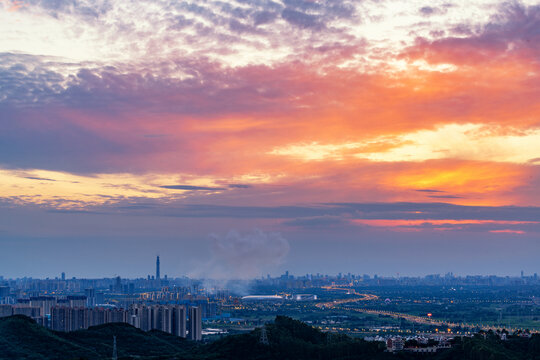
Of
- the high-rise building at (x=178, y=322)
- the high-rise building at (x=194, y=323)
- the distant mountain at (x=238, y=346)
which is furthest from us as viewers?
the high-rise building at (x=194, y=323)

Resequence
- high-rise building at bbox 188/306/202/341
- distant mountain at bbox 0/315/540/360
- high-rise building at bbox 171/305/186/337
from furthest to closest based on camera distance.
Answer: high-rise building at bbox 188/306/202/341 → high-rise building at bbox 171/305/186/337 → distant mountain at bbox 0/315/540/360

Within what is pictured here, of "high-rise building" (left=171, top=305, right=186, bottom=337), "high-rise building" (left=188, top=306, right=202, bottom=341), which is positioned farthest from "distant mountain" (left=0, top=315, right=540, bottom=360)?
"high-rise building" (left=188, top=306, right=202, bottom=341)

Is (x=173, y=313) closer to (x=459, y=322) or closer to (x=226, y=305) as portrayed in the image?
(x=459, y=322)

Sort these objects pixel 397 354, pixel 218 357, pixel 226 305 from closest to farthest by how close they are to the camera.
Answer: pixel 397 354, pixel 218 357, pixel 226 305

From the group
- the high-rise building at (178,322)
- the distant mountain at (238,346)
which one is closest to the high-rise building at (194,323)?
the high-rise building at (178,322)

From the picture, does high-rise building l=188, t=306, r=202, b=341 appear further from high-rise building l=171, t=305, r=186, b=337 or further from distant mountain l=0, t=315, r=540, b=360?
distant mountain l=0, t=315, r=540, b=360

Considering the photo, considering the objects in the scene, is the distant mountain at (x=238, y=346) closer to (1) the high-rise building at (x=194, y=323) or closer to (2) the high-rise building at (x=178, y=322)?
(2) the high-rise building at (x=178, y=322)

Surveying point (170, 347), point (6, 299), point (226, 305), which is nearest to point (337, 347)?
point (170, 347)

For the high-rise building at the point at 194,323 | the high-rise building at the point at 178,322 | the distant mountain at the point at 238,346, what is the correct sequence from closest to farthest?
the distant mountain at the point at 238,346 → the high-rise building at the point at 178,322 → the high-rise building at the point at 194,323
